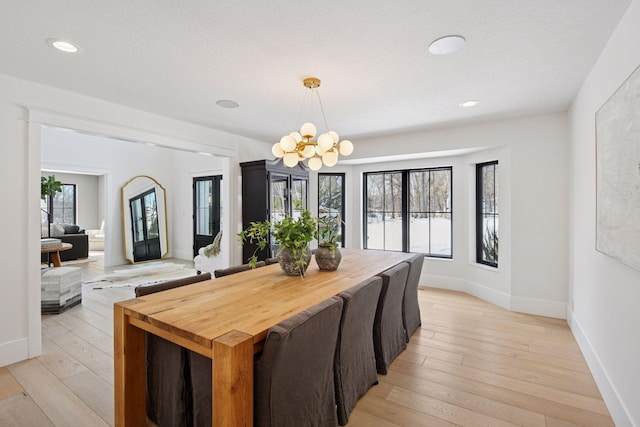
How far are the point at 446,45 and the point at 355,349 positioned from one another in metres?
2.15

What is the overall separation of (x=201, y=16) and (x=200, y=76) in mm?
893

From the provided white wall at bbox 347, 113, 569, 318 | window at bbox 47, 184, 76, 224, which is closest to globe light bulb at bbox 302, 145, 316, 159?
white wall at bbox 347, 113, 569, 318

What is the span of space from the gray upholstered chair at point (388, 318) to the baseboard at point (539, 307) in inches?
83.0

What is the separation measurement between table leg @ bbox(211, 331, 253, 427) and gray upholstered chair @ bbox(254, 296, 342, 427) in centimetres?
9

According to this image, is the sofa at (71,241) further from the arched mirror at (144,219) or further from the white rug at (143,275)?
the white rug at (143,275)

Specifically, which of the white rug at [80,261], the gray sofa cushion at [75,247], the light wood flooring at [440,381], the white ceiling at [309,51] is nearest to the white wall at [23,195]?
the white ceiling at [309,51]

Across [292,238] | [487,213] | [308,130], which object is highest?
[308,130]

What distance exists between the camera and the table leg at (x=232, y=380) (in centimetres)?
124

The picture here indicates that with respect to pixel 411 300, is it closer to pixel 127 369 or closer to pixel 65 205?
pixel 127 369

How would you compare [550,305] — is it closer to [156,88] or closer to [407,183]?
[407,183]

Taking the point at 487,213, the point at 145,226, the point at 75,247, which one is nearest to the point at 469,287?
the point at 487,213

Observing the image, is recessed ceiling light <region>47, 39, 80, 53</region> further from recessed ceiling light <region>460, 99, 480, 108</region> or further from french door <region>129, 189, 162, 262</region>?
french door <region>129, 189, 162, 262</region>

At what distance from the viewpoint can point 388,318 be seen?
2.54 m

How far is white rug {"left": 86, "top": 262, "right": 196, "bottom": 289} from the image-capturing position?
17.4ft
